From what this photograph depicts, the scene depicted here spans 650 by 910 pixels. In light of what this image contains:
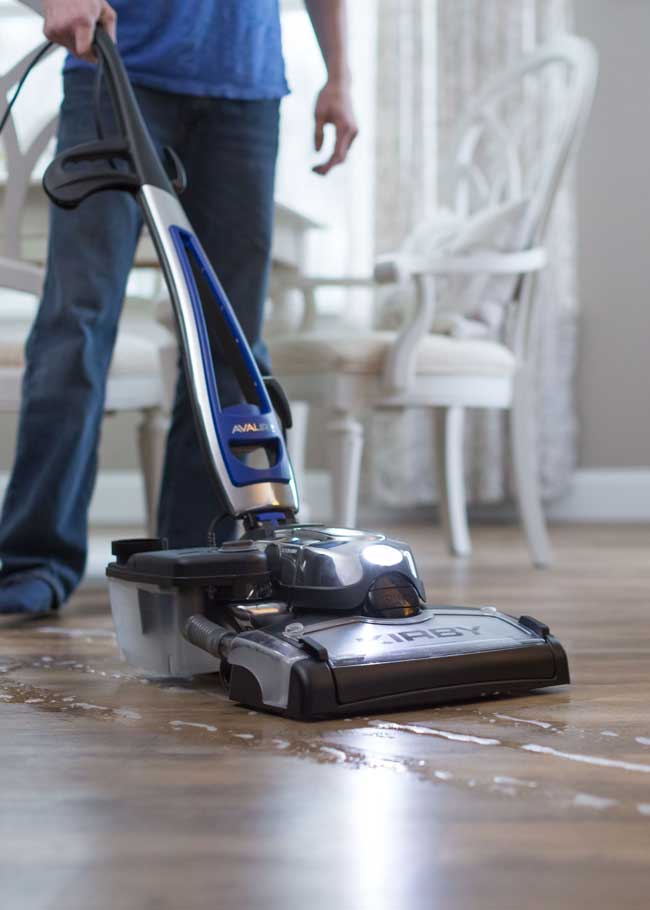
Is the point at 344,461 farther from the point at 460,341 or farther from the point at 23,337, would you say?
the point at 23,337

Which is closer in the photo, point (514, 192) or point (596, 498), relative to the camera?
point (514, 192)

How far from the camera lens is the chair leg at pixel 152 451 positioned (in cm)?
216

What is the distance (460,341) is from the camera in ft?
7.61

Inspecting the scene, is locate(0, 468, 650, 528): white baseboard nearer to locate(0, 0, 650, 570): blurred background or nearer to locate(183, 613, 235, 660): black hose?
locate(0, 0, 650, 570): blurred background

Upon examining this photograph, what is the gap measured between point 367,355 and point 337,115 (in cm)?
55

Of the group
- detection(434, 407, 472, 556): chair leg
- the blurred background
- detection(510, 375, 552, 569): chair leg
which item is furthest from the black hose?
the blurred background

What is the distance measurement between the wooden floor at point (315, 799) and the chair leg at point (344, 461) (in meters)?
0.94

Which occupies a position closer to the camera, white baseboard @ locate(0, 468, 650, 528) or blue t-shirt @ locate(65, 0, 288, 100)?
blue t-shirt @ locate(65, 0, 288, 100)

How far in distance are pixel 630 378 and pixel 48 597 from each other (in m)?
2.42

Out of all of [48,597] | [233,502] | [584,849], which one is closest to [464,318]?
[48,597]

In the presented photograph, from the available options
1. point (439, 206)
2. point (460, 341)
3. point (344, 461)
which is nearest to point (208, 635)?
point (344, 461)

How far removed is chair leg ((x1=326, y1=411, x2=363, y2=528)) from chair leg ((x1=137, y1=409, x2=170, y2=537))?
0.30m

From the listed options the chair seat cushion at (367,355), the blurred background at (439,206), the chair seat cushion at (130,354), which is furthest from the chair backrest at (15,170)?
the blurred background at (439,206)

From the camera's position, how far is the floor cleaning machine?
0.98 metres
